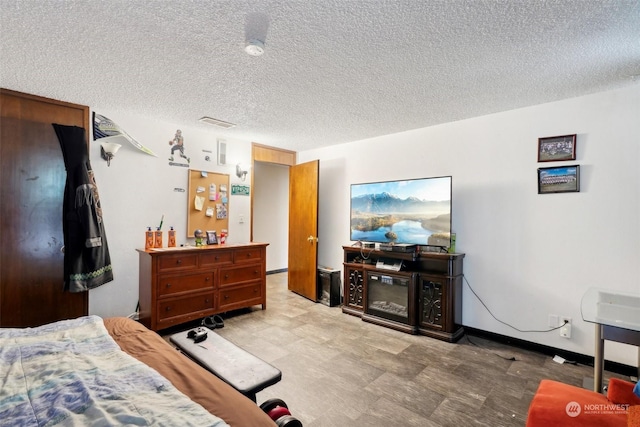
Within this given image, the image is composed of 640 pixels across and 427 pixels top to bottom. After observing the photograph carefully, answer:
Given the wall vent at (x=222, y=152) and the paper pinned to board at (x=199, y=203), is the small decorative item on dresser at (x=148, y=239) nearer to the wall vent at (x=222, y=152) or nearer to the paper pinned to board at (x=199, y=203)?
the paper pinned to board at (x=199, y=203)

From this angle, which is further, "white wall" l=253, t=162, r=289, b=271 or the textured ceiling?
"white wall" l=253, t=162, r=289, b=271

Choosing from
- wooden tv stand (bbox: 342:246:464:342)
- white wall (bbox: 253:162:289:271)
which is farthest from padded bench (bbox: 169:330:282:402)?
white wall (bbox: 253:162:289:271)

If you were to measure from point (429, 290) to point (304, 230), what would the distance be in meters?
2.13

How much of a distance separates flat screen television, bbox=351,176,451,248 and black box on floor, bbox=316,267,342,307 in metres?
0.72

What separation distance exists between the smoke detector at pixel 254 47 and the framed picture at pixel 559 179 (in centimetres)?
278

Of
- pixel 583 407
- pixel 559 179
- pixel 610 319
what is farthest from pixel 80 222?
pixel 559 179

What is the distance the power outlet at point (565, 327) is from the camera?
2.72 meters

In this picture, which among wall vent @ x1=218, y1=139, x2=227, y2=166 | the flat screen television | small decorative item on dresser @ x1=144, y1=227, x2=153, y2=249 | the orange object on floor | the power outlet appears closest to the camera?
the orange object on floor

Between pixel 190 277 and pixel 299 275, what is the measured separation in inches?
73.3

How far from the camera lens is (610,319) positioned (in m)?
1.66

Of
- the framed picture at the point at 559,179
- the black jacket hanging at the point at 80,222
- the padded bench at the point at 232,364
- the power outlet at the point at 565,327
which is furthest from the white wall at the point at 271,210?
the power outlet at the point at 565,327

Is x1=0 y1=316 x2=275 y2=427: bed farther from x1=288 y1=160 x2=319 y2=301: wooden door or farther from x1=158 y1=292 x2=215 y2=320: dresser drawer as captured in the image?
x1=288 y1=160 x2=319 y2=301: wooden door

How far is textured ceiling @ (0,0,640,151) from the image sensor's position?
5.38 ft

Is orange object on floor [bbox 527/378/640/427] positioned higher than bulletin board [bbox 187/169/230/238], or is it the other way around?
bulletin board [bbox 187/169/230/238]
